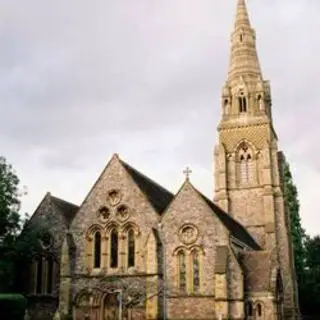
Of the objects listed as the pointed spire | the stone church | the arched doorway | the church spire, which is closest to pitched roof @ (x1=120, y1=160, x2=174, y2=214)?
the stone church

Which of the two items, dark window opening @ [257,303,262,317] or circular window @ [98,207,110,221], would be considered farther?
circular window @ [98,207,110,221]

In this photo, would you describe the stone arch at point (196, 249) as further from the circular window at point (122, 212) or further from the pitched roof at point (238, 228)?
the circular window at point (122, 212)

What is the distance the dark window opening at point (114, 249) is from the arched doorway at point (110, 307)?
2064mm

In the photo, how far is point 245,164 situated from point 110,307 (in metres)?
20.7

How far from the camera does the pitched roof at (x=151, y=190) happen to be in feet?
136

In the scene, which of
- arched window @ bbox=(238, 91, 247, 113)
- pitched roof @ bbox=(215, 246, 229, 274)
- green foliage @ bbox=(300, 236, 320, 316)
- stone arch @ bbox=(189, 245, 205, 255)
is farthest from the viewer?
green foliage @ bbox=(300, 236, 320, 316)

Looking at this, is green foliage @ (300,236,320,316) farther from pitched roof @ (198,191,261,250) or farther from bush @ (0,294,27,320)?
bush @ (0,294,27,320)

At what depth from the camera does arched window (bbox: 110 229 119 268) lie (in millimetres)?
40438

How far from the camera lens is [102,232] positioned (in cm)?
4122

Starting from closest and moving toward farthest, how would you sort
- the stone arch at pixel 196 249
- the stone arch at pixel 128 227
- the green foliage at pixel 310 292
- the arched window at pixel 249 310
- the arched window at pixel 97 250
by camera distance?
the arched window at pixel 249 310, the stone arch at pixel 196 249, the stone arch at pixel 128 227, the arched window at pixel 97 250, the green foliage at pixel 310 292

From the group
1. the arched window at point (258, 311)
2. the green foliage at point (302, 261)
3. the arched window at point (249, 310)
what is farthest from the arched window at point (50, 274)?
the green foliage at point (302, 261)

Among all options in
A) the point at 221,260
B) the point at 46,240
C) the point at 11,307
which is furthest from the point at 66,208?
the point at 221,260

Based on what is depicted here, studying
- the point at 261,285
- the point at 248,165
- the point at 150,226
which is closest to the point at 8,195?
the point at 150,226

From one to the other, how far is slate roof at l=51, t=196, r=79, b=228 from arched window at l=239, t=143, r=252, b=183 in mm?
16004
